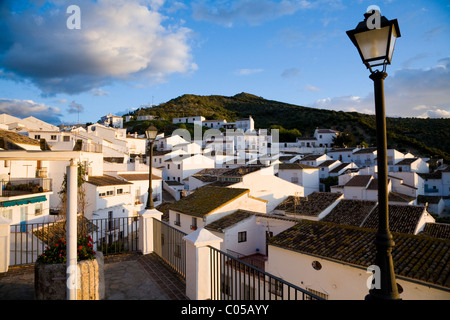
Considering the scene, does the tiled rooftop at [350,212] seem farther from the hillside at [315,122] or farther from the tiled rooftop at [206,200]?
the hillside at [315,122]

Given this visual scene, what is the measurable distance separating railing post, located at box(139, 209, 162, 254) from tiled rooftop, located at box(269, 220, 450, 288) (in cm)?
776

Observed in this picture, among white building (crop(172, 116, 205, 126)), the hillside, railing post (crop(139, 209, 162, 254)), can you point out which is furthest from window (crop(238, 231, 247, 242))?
white building (crop(172, 116, 205, 126))

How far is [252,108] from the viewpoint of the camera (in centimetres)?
12725

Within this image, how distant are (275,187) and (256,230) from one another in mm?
9063

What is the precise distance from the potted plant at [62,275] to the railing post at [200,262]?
1.56 m

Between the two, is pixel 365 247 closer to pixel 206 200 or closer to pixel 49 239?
pixel 206 200

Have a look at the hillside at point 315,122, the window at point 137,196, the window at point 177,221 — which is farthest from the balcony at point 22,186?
the hillside at point 315,122

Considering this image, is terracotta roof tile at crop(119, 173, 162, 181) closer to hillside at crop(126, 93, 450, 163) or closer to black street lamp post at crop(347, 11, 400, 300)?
black street lamp post at crop(347, 11, 400, 300)

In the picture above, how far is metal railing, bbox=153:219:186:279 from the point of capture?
19.5ft

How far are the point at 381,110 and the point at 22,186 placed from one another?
2112cm

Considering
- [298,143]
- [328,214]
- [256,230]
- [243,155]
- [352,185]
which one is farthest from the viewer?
[298,143]

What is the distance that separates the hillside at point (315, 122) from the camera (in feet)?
226
